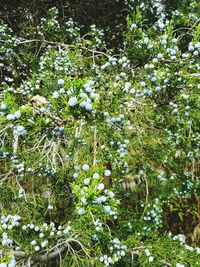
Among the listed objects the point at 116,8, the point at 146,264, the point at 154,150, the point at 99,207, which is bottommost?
the point at 146,264

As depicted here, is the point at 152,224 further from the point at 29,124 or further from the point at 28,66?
the point at 28,66

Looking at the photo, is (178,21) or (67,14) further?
(67,14)

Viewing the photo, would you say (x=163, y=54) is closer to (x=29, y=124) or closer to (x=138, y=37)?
(x=138, y=37)

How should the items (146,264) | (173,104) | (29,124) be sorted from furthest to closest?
(146,264), (173,104), (29,124)

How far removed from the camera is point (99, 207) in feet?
3.58

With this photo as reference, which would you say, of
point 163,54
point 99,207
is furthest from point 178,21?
point 99,207

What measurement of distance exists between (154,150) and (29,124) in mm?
1526

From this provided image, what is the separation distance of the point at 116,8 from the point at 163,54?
2.49 metres

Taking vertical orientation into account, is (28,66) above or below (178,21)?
below

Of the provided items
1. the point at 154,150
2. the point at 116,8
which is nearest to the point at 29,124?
the point at 154,150

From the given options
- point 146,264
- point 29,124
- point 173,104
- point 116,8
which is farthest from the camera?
point 116,8

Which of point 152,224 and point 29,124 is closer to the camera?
point 29,124

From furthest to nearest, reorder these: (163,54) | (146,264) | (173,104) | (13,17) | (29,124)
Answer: (13,17) < (146,264) < (173,104) < (163,54) < (29,124)

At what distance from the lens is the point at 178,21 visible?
279cm
